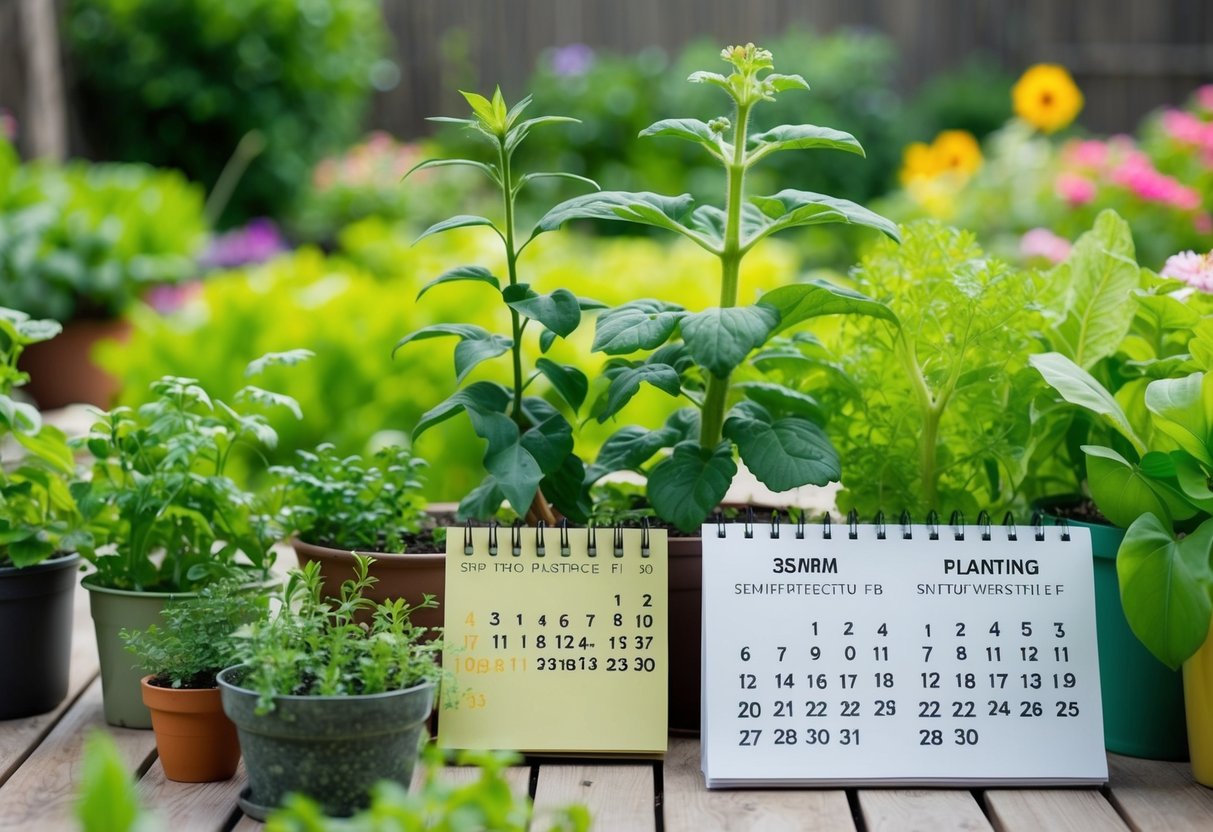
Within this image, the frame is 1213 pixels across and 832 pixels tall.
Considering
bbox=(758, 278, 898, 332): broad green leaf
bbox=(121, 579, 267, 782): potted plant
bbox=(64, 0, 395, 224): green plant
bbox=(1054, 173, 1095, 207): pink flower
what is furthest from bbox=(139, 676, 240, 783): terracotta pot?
bbox=(64, 0, 395, 224): green plant

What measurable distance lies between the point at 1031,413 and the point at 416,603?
0.64m

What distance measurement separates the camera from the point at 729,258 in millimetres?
1268

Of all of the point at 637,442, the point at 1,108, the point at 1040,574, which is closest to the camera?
the point at 1040,574

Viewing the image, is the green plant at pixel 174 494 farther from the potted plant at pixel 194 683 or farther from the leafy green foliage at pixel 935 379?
the leafy green foliage at pixel 935 379

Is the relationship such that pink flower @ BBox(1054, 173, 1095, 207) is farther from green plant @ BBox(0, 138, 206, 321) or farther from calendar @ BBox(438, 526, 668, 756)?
calendar @ BBox(438, 526, 668, 756)

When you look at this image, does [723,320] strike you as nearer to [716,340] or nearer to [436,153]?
[716,340]

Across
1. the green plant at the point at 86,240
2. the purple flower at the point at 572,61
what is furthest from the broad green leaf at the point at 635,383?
the purple flower at the point at 572,61

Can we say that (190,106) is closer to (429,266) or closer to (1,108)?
(1,108)

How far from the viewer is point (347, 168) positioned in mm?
5191

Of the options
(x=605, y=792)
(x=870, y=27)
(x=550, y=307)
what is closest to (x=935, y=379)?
(x=550, y=307)

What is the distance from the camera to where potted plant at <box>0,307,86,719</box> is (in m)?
1.31

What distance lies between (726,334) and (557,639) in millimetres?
331

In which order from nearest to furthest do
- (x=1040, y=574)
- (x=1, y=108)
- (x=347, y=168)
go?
1. (x=1040, y=574)
2. (x=1, y=108)
3. (x=347, y=168)

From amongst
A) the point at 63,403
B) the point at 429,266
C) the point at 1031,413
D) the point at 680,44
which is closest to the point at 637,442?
the point at 1031,413
